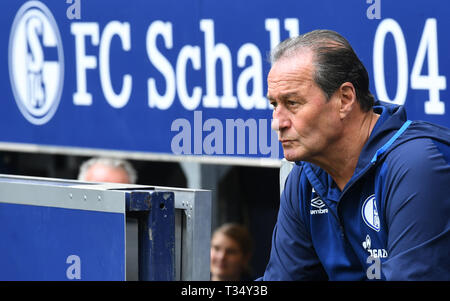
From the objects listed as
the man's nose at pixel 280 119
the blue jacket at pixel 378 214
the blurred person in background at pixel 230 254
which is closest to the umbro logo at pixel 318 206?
the blue jacket at pixel 378 214

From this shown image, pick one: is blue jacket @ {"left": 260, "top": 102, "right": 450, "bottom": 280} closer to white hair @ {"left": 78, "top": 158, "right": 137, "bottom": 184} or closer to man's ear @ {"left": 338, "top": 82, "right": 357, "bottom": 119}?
man's ear @ {"left": 338, "top": 82, "right": 357, "bottom": 119}

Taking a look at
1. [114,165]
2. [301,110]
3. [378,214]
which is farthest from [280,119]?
[114,165]

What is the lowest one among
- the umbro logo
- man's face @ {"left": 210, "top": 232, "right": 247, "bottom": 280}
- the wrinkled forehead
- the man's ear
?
man's face @ {"left": 210, "top": 232, "right": 247, "bottom": 280}

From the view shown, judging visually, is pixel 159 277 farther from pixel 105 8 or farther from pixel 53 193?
pixel 105 8

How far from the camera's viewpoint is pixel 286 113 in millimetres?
2484

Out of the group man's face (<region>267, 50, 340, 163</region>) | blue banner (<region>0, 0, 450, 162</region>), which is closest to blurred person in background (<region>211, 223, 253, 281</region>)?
blue banner (<region>0, 0, 450, 162</region>)

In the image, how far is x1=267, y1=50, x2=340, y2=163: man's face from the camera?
96.3 inches

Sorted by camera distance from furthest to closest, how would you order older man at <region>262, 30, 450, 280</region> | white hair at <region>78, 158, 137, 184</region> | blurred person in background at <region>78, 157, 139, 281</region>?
white hair at <region>78, 158, 137, 184</region>
blurred person in background at <region>78, 157, 139, 281</region>
older man at <region>262, 30, 450, 280</region>

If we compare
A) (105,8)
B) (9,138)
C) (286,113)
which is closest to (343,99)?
(286,113)

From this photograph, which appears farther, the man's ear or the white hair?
the white hair

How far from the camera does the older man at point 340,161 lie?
229 centimetres

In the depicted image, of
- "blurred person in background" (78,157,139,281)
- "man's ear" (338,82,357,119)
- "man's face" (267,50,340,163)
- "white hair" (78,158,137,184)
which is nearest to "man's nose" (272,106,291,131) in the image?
"man's face" (267,50,340,163)

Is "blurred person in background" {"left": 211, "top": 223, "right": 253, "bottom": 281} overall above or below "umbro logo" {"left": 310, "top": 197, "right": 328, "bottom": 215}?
below

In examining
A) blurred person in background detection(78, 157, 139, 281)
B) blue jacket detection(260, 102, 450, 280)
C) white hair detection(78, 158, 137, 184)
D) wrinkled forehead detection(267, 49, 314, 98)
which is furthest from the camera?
white hair detection(78, 158, 137, 184)
